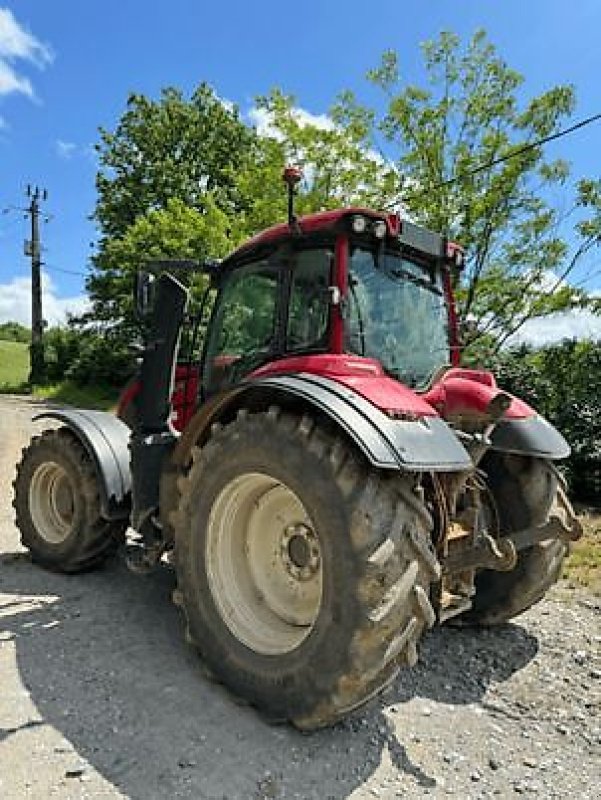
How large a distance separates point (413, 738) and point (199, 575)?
129 cm

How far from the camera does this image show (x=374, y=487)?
297 cm

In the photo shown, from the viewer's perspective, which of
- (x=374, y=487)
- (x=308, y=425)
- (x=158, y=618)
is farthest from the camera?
(x=158, y=618)

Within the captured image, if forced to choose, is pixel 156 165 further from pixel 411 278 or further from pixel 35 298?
pixel 411 278

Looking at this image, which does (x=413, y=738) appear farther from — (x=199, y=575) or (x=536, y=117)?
(x=536, y=117)

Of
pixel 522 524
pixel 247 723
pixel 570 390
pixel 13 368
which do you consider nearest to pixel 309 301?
pixel 522 524

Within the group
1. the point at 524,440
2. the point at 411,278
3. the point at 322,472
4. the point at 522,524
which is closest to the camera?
the point at 322,472

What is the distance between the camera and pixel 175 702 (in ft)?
10.9

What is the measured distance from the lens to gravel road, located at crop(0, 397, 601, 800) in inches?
110

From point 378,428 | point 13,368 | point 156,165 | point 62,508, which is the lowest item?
point 62,508

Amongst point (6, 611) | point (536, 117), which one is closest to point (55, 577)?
point (6, 611)

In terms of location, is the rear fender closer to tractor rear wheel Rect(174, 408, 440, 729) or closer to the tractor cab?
the tractor cab

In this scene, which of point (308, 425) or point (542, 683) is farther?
point (542, 683)

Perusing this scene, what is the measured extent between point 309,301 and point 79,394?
2404cm

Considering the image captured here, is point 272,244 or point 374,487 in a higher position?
point 272,244
